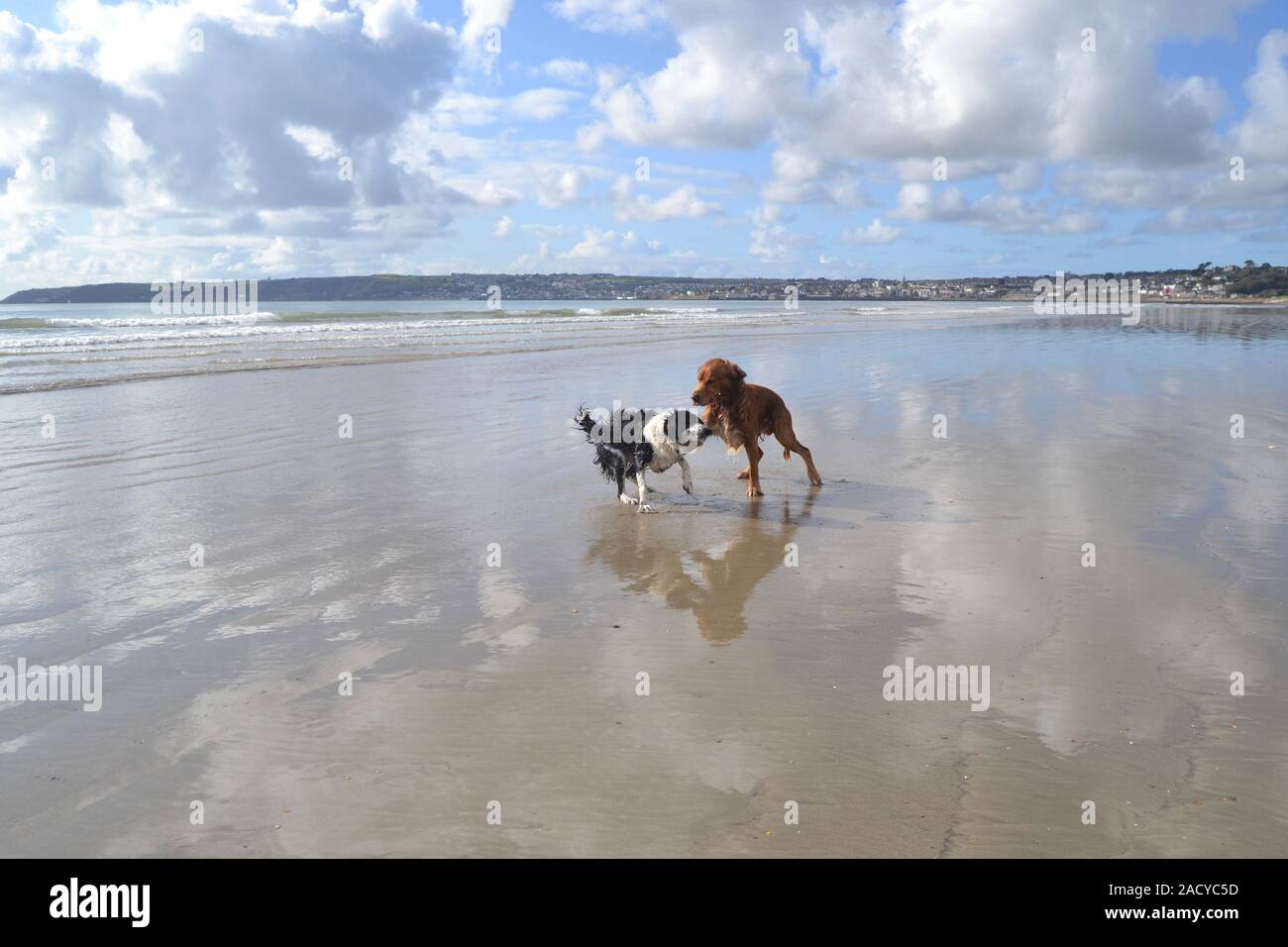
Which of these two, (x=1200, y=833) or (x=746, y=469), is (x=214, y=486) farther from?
(x=1200, y=833)

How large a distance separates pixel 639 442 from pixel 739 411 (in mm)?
1116

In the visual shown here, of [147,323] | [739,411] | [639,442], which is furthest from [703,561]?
[147,323]

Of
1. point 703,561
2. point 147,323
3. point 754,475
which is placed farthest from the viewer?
point 147,323

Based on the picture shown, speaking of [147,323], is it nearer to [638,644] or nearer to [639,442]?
[639,442]

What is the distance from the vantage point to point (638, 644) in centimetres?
494

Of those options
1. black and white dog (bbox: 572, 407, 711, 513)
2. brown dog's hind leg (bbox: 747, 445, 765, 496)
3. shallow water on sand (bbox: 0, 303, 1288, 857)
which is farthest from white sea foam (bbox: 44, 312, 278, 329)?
brown dog's hind leg (bbox: 747, 445, 765, 496)

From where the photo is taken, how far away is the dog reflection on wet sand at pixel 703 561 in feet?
18.2

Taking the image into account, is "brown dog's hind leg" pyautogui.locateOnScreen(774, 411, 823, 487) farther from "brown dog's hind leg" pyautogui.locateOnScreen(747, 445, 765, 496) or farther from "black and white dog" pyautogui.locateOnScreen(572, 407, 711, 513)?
"black and white dog" pyautogui.locateOnScreen(572, 407, 711, 513)

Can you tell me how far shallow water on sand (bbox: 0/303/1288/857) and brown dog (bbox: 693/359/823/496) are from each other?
0.46 metres

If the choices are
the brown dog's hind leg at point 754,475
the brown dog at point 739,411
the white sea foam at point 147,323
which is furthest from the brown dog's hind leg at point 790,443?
the white sea foam at point 147,323

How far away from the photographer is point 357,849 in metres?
3.11

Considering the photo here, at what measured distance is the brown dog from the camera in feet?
28.5

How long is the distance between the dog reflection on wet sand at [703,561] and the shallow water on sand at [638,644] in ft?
0.13
